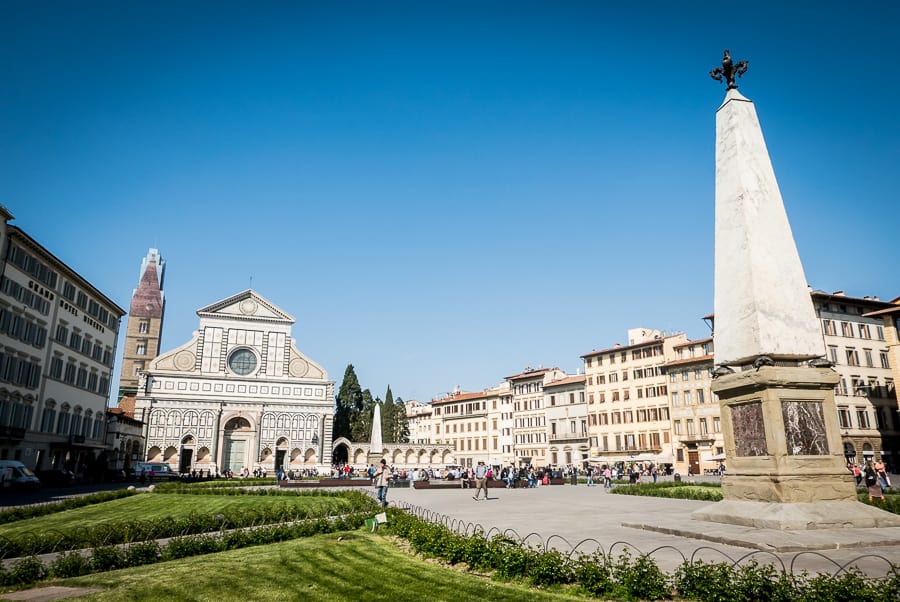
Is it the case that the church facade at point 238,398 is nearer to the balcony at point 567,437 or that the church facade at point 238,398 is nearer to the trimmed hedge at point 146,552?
the balcony at point 567,437

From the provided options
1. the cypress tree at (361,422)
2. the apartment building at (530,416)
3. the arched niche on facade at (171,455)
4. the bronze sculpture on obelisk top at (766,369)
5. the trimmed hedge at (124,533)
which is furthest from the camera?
the cypress tree at (361,422)

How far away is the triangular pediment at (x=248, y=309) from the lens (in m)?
71.3

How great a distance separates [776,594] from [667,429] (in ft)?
179

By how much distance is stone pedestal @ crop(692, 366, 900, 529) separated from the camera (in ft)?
34.5

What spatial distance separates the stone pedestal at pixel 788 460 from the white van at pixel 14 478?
32.4 meters

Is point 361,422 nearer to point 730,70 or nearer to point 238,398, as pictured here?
point 238,398

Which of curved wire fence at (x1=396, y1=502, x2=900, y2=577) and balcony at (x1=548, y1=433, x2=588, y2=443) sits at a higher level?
balcony at (x1=548, y1=433, x2=588, y2=443)

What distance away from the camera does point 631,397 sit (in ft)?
201

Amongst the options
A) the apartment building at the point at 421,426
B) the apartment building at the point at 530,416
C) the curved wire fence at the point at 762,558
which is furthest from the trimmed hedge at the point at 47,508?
the apartment building at the point at 421,426

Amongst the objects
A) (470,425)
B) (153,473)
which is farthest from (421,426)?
(153,473)

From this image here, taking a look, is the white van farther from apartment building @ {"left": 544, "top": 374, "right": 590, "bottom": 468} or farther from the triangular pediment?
apartment building @ {"left": 544, "top": 374, "right": 590, "bottom": 468}

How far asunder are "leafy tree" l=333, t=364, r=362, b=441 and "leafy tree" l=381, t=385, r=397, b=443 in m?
4.24

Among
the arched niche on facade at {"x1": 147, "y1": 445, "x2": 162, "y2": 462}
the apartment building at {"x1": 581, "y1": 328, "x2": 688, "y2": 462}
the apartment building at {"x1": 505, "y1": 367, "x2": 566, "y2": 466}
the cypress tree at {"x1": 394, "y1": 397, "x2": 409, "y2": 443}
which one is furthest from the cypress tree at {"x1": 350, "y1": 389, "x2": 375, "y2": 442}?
the apartment building at {"x1": 581, "y1": 328, "x2": 688, "y2": 462}

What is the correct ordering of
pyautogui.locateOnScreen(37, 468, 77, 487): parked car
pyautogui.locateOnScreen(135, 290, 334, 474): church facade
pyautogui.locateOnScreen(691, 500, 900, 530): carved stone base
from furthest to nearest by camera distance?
1. pyautogui.locateOnScreen(135, 290, 334, 474): church facade
2. pyautogui.locateOnScreen(37, 468, 77, 487): parked car
3. pyautogui.locateOnScreen(691, 500, 900, 530): carved stone base
